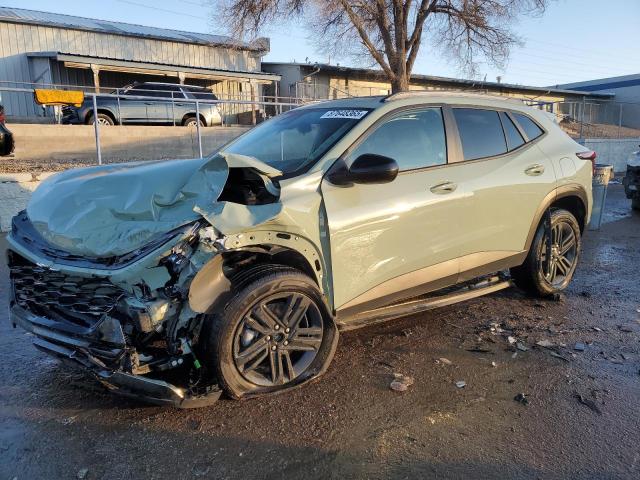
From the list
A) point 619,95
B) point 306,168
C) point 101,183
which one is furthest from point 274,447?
point 619,95

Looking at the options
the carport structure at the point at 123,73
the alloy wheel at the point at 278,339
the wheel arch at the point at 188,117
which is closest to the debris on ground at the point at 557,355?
the alloy wheel at the point at 278,339

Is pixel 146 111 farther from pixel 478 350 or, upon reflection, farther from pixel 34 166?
pixel 478 350

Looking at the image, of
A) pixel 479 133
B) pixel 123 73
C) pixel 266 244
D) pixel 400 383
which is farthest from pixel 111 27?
pixel 400 383

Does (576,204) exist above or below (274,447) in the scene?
above

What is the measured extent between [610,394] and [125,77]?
26.9 metres

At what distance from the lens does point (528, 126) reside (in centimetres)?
487

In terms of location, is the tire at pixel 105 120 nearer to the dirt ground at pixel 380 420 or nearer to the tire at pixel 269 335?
the dirt ground at pixel 380 420

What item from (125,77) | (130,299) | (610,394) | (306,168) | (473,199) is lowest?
(610,394)

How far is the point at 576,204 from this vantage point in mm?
5332

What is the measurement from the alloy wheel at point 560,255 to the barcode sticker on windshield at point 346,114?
2.36 meters

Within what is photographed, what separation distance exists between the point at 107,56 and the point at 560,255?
996 inches

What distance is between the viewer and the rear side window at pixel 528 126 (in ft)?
15.8

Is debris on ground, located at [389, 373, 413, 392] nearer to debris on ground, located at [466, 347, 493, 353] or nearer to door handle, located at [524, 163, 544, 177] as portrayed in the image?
debris on ground, located at [466, 347, 493, 353]

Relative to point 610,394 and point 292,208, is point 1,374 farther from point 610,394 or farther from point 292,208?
point 610,394
